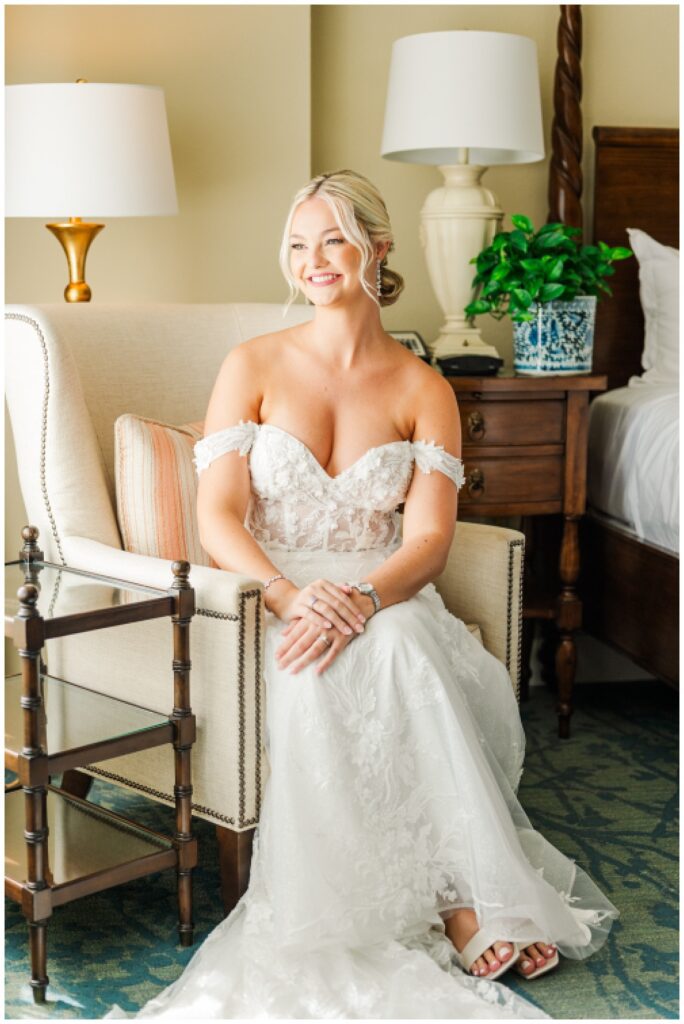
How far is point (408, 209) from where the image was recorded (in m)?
3.52

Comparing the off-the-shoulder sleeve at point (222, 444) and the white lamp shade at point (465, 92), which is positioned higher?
the white lamp shade at point (465, 92)

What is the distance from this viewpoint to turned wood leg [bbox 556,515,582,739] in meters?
3.26

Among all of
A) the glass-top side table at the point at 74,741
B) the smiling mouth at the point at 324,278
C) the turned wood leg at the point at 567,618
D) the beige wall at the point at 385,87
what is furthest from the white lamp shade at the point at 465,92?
the glass-top side table at the point at 74,741

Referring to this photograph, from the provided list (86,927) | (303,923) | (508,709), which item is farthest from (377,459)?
(86,927)

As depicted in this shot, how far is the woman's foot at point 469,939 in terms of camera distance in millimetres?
2027

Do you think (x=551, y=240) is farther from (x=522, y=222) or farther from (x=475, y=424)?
(x=475, y=424)

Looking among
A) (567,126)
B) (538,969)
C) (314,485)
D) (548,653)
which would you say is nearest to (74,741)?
(314,485)

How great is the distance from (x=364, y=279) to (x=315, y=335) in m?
0.15

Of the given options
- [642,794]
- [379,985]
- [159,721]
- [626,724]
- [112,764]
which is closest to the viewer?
[379,985]

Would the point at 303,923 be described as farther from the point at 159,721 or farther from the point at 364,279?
the point at 364,279

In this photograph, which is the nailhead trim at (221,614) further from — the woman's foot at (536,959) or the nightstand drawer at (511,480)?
the nightstand drawer at (511,480)

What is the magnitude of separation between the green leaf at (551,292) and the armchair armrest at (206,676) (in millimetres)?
1373

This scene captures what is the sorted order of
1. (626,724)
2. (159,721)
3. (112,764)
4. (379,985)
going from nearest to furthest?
(379,985)
(159,721)
(112,764)
(626,724)

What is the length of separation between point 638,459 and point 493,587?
888mm
